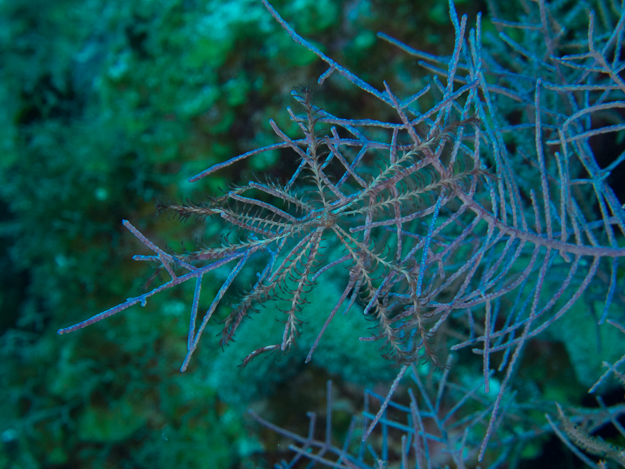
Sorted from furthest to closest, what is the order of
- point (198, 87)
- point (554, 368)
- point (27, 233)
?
point (27, 233) < point (198, 87) < point (554, 368)

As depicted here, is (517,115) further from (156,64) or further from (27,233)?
(27,233)

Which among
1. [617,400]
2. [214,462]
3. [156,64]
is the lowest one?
[214,462]

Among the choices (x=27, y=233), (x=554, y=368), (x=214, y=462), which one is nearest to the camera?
(x=554, y=368)

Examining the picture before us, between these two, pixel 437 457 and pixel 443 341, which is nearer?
pixel 443 341

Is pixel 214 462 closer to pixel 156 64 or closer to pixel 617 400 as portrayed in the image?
pixel 617 400

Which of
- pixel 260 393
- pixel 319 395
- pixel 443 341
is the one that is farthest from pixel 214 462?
pixel 443 341

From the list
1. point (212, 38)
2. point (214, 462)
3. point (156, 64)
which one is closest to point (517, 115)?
point (212, 38)

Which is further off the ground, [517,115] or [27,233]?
[517,115]
